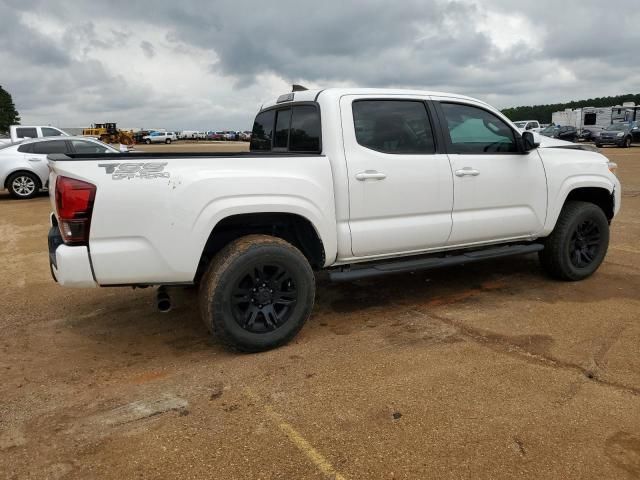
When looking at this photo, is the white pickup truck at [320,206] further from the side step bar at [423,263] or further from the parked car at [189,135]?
the parked car at [189,135]

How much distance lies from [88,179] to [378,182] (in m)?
2.01

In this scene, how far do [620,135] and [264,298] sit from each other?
32490 millimetres

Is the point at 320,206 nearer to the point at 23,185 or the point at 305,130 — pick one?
the point at 305,130

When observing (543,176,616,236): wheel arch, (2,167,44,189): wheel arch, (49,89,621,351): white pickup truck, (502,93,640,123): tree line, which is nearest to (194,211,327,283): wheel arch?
(49,89,621,351): white pickup truck

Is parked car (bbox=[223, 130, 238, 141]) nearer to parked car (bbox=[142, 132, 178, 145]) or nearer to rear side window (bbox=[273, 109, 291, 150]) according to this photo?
parked car (bbox=[142, 132, 178, 145])

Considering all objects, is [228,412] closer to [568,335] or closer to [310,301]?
[310,301]

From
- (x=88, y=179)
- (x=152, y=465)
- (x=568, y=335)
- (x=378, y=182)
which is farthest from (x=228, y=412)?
(x=568, y=335)

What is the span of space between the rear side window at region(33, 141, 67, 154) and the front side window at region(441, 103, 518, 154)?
11.1 m

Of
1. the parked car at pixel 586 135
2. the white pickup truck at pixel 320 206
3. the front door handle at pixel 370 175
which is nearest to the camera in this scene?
the white pickup truck at pixel 320 206

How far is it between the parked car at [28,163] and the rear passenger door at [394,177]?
9.81 metres

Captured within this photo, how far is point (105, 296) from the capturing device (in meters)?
5.04

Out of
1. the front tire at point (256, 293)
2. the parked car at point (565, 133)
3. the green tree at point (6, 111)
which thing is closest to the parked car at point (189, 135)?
the green tree at point (6, 111)

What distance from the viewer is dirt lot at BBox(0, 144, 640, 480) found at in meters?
2.43

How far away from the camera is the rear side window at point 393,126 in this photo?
394 cm
